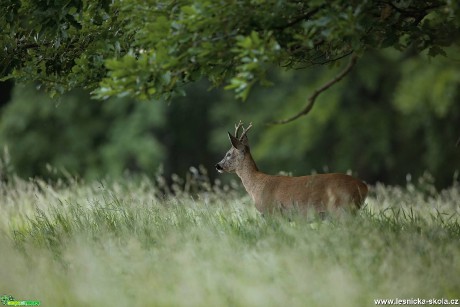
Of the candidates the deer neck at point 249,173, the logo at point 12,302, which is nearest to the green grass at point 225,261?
the logo at point 12,302

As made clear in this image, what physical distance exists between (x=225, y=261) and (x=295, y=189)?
2.45 m

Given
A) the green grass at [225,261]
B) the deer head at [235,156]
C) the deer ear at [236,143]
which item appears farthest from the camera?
the deer head at [235,156]

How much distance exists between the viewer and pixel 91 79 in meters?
8.86

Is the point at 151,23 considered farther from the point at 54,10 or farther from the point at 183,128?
the point at 183,128

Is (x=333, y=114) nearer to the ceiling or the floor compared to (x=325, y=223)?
nearer to the floor

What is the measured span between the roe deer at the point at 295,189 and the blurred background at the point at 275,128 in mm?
9745

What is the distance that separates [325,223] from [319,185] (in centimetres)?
65

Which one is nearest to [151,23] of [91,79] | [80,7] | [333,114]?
[80,7]

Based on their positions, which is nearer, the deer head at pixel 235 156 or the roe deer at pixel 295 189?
the roe deer at pixel 295 189

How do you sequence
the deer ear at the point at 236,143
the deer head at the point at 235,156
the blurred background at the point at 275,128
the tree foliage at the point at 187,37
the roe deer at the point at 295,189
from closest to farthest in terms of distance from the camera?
the tree foliage at the point at 187,37 → the roe deer at the point at 295,189 → the deer ear at the point at 236,143 → the deer head at the point at 235,156 → the blurred background at the point at 275,128

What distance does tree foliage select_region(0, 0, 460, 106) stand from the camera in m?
6.89

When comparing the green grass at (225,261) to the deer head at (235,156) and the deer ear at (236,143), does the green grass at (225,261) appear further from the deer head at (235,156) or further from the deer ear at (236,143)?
the deer head at (235,156)

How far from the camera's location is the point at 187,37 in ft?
23.0

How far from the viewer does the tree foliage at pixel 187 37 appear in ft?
22.6
